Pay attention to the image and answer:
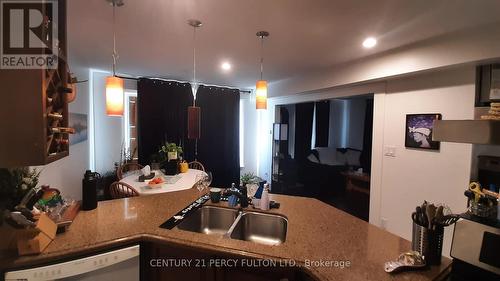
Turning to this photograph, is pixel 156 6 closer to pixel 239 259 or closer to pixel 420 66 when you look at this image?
pixel 239 259

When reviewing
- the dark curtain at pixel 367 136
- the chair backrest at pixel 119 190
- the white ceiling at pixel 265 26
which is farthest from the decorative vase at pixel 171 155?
the dark curtain at pixel 367 136

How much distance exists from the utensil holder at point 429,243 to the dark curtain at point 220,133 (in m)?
4.19

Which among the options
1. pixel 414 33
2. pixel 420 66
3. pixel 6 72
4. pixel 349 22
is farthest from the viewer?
pixel 420 66

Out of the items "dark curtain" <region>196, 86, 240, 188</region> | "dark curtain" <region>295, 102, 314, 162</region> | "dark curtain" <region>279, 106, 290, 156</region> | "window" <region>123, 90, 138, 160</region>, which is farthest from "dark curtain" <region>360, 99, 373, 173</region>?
"window" <region>123, 90, 138, 160</region>

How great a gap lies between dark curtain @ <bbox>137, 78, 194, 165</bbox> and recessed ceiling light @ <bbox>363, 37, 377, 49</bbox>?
130 inches

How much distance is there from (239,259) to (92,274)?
0.72 metres

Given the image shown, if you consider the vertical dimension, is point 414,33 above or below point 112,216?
above

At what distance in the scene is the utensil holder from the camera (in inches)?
42.3

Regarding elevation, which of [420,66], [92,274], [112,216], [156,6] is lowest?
[92,274]

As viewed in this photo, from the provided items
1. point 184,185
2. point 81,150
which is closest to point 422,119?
point 184,185

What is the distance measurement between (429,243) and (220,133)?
428cm

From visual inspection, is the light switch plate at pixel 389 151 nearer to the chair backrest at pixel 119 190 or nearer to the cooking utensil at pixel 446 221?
the cooking utensil at pixel 446 221

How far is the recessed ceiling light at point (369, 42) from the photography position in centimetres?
222

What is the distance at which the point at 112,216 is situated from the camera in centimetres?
156
